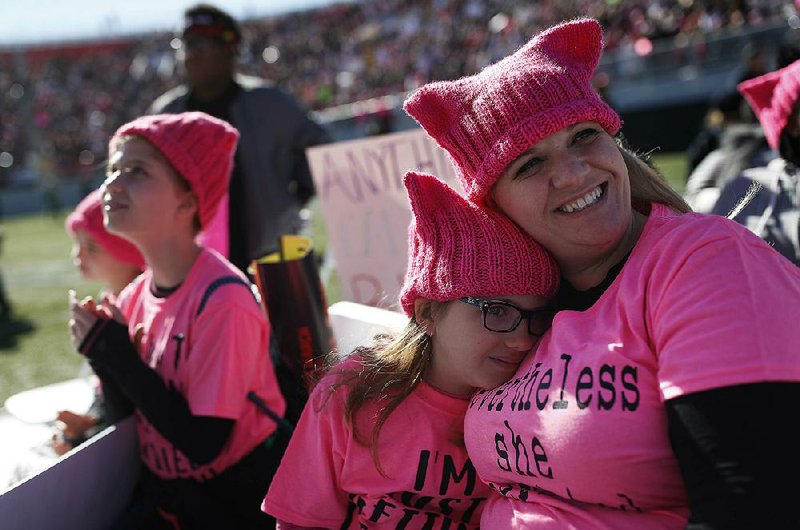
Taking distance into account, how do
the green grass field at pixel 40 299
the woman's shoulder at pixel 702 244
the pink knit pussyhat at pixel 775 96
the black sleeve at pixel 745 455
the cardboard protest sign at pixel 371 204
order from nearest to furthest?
1. the black sleeve at pixel 745 455
2. the woman's shoulder at pixel 702 244
3. the pink knit pussyhat at pixel 775 96
4. the cardboard protest sign at pixel 371 204
5. the green grass field at pixel 40 299

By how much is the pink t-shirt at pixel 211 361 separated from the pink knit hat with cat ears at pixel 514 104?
836 millimetres

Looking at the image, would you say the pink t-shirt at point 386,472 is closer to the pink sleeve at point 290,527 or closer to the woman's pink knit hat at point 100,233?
the pink sleeve at point 290,527

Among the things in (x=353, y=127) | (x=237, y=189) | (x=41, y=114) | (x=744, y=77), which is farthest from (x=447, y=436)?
(x=41, y=114)

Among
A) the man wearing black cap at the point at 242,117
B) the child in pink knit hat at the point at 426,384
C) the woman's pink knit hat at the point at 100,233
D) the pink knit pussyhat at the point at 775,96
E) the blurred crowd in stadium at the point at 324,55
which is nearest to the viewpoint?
the child in pink knit hat at the point at 426,384

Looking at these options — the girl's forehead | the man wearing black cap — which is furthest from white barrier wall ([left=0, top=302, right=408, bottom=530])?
the man wearing black cap

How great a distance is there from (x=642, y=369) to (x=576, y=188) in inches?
14.2

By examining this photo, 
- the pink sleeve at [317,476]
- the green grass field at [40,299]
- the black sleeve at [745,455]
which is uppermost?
the black sleeve at [745,455]

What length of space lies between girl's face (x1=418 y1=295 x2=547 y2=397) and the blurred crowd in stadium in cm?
1554

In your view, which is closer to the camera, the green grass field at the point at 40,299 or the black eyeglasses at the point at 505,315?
the black eyeglasses at the point at 505,315

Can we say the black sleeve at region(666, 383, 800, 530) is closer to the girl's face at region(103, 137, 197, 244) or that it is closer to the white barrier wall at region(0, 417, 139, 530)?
the white barrier wall at region(0, 417, 139, 530)

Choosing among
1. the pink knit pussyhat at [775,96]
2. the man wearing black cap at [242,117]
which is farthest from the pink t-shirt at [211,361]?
the pink knit pussyhat at [775,96]

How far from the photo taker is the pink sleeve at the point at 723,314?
100cm

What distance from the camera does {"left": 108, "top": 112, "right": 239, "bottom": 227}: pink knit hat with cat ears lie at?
88.5 inches

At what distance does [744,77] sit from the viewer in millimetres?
7133
